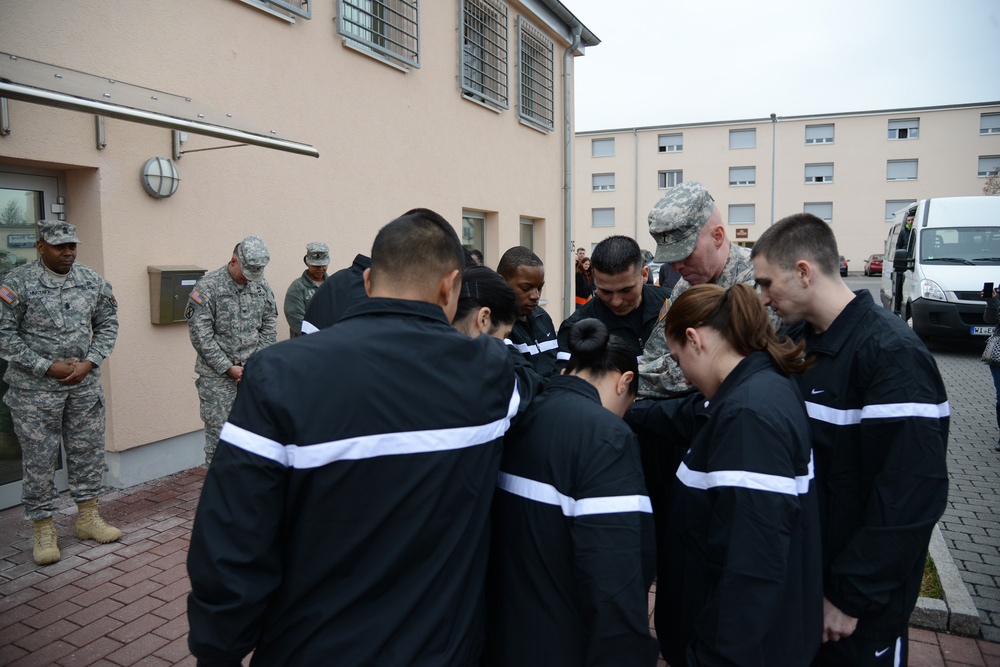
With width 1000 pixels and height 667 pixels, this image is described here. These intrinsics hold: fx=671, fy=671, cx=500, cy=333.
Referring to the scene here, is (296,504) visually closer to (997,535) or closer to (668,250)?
(668,250)

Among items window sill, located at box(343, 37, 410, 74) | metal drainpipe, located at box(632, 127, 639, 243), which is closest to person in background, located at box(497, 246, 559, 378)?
window sill, located at box(343, 37, 410, 74)

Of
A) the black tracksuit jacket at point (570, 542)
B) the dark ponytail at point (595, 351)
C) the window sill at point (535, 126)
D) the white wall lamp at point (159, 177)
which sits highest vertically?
the window sill at point (535, 126)

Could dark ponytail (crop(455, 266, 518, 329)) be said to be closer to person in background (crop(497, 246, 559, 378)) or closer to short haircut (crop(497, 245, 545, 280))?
person in background (crop(497, 246, 559, 378))

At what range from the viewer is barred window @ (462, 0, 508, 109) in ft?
33.7

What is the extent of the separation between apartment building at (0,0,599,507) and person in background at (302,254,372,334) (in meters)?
2.02

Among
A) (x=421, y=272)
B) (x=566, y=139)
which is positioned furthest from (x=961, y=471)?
(x=566, y=139)

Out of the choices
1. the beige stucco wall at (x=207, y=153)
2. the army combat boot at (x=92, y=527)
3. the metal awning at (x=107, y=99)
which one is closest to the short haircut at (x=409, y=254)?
the metal awning at (x=107, y=99)

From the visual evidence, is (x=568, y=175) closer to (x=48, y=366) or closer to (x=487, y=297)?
(x=48, y=366)

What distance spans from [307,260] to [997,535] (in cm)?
626

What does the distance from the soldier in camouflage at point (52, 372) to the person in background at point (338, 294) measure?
2302 millimetres

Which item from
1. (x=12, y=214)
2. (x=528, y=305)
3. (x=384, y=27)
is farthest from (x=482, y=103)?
(x=528, y=305)

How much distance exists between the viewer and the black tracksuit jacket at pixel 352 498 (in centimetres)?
148

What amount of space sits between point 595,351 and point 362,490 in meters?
0.88

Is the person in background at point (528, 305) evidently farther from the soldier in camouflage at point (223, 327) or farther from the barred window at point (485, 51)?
the barred window at point (485, 51)
